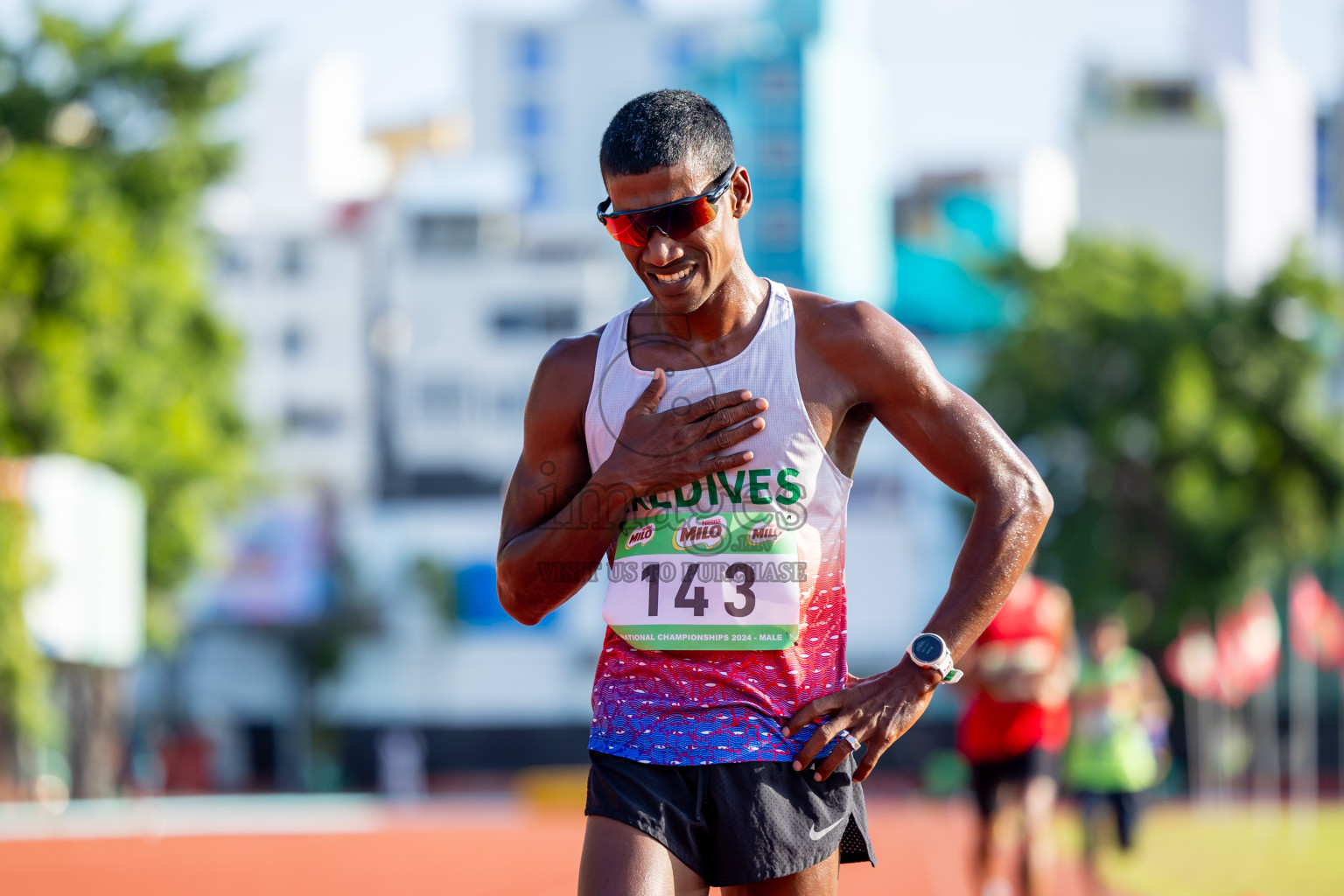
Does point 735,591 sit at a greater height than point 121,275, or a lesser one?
lesser

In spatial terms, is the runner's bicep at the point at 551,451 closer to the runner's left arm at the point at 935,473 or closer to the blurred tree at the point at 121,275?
the runner's left arm at the point at 935,473

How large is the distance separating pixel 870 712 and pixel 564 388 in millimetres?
814

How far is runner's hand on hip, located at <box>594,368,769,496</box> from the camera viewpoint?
113 inches

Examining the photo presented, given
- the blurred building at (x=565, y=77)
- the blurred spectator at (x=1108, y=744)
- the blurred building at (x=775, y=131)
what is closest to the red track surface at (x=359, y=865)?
the blurred spectator at (x=1108, y=744)

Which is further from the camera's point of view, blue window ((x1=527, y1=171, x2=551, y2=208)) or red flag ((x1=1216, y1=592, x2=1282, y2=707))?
blue window ((x1=527, y1=171, x2=551, y2=208))

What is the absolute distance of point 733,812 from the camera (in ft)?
9.48

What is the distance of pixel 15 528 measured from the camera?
60.7ft

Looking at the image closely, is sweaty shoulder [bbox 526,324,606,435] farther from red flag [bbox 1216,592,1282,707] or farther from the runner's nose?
red flag [bbox 1216,592,1282,707]

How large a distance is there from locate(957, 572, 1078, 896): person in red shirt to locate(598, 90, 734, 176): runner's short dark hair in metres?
4.94

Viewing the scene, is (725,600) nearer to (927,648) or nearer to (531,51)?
(927,648)

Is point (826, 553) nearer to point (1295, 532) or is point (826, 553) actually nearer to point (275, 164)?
point (1295, 532)

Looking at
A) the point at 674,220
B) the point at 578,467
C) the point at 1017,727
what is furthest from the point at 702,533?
the point at 1017,727

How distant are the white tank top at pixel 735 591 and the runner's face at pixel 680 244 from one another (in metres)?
0.14

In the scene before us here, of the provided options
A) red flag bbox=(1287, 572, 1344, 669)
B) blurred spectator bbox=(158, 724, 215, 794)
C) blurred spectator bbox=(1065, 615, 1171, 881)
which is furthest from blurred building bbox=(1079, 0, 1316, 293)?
blurred spectator bbox=(1065, 615, 1171, 881)
